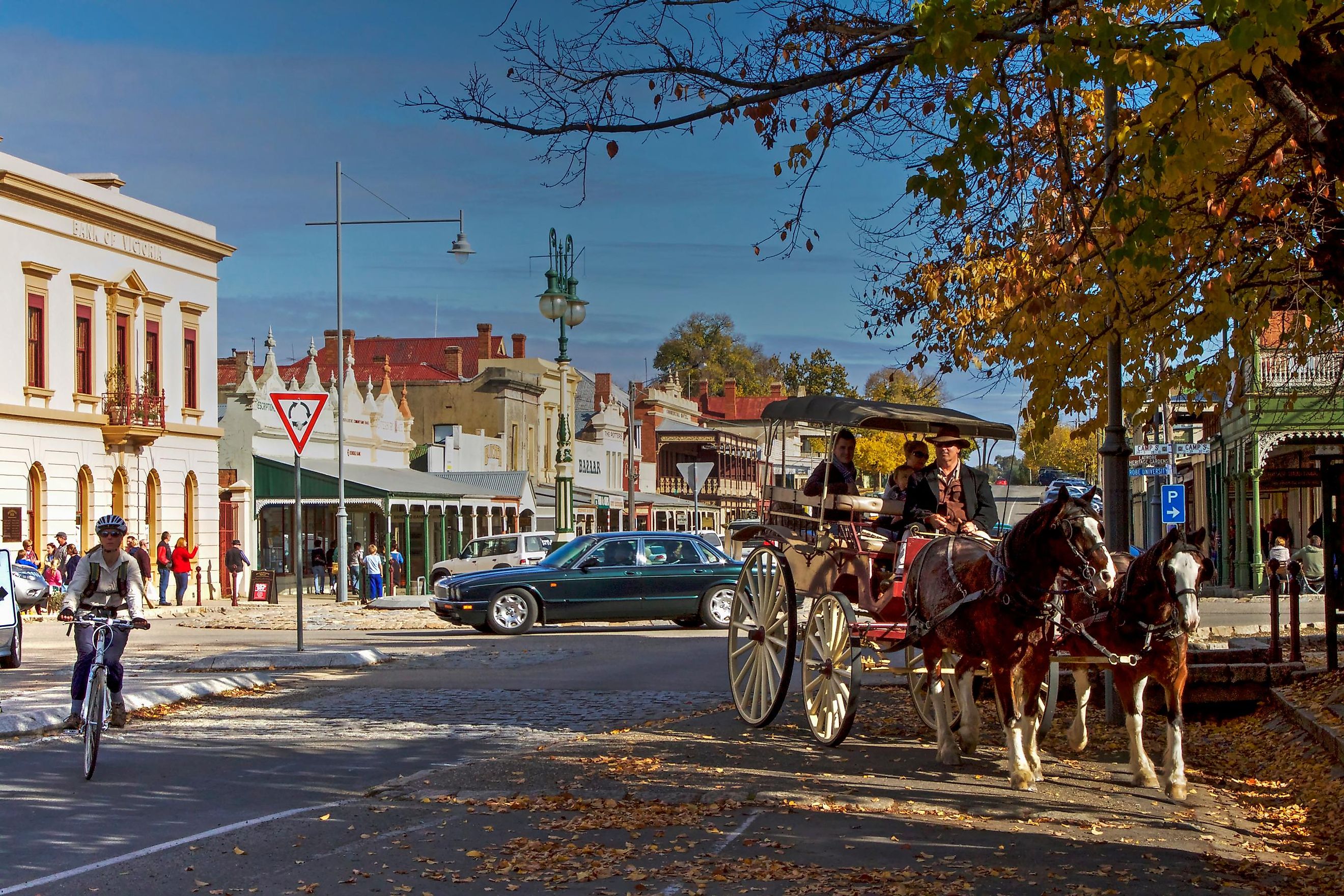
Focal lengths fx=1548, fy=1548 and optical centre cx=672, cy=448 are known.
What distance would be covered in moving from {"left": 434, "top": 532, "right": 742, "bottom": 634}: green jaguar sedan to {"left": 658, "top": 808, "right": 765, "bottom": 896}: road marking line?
15765mm

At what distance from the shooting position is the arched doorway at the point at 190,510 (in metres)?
40.7

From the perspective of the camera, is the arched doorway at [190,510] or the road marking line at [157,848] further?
the arched doorway at [190,510]

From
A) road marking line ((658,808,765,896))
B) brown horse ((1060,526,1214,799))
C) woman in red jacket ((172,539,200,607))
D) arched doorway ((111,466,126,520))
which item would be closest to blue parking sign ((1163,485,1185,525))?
woman in red jacket ((172,539,200,607))

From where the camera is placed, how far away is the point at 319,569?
4259 centimetres

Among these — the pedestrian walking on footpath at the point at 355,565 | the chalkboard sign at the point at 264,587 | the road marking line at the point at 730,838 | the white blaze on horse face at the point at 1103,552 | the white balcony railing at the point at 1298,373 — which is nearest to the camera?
the road marking line at the point at 730,838

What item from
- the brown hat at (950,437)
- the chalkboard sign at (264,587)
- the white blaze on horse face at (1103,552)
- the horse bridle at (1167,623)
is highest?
the brown hat at (950,437)

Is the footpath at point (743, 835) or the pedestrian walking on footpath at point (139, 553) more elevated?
the pedestrian walking on footpath at point (139, 553)

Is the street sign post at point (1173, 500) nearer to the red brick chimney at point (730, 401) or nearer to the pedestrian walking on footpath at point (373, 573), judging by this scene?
the pedestrian walking on footpath at point (373, 573)

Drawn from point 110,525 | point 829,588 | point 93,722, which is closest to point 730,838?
point 829,588

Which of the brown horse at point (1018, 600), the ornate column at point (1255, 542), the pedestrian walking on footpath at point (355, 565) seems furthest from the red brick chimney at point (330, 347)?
the brown horse at point (1018, 600)

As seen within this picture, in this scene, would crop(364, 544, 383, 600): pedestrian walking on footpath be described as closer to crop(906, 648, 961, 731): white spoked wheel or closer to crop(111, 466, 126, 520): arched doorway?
crop(111, 466, 126, 520): arched doorway

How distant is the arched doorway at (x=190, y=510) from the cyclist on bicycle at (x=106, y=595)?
3008cm

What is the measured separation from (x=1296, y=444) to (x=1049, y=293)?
29139 millimetres

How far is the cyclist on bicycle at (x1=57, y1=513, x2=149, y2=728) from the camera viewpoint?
1131 cm
